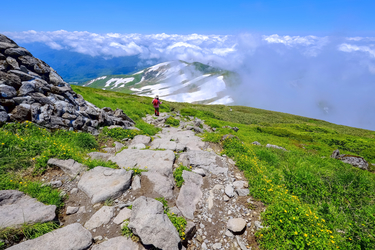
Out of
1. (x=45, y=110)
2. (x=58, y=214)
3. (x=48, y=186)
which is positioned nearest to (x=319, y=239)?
(x=58, y=214)

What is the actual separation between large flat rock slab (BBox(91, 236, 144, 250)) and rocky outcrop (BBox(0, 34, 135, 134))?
1005 centimetres

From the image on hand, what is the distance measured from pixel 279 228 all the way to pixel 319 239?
1.27 m

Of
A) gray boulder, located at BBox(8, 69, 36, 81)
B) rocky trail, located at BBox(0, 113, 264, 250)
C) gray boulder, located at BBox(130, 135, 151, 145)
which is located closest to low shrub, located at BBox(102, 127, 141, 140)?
gray boulder, located at BBox(130, 135, 151, 145)

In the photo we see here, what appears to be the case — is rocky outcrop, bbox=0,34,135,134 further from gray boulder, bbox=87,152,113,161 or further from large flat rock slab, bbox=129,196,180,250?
large flat rock slab, bbox=129,196,180,250

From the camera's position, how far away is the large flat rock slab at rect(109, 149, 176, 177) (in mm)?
9445

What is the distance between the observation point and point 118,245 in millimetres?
5273

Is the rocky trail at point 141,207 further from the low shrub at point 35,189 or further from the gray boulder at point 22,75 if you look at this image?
the gray boulder at point 22,75

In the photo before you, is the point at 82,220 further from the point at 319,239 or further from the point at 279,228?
the point at 319,239

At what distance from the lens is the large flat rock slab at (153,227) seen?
17.4 feet

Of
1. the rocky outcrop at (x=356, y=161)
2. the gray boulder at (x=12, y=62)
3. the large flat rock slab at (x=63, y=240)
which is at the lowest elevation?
the rocky outcrop at (x=356, y=161)

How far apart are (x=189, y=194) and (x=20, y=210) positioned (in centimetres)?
631

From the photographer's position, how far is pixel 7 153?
7922mm

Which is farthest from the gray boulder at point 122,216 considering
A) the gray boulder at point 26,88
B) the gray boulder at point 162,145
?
the gray boulder at point 26,88

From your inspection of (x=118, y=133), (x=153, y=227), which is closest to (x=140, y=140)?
(x=118, y=133)
